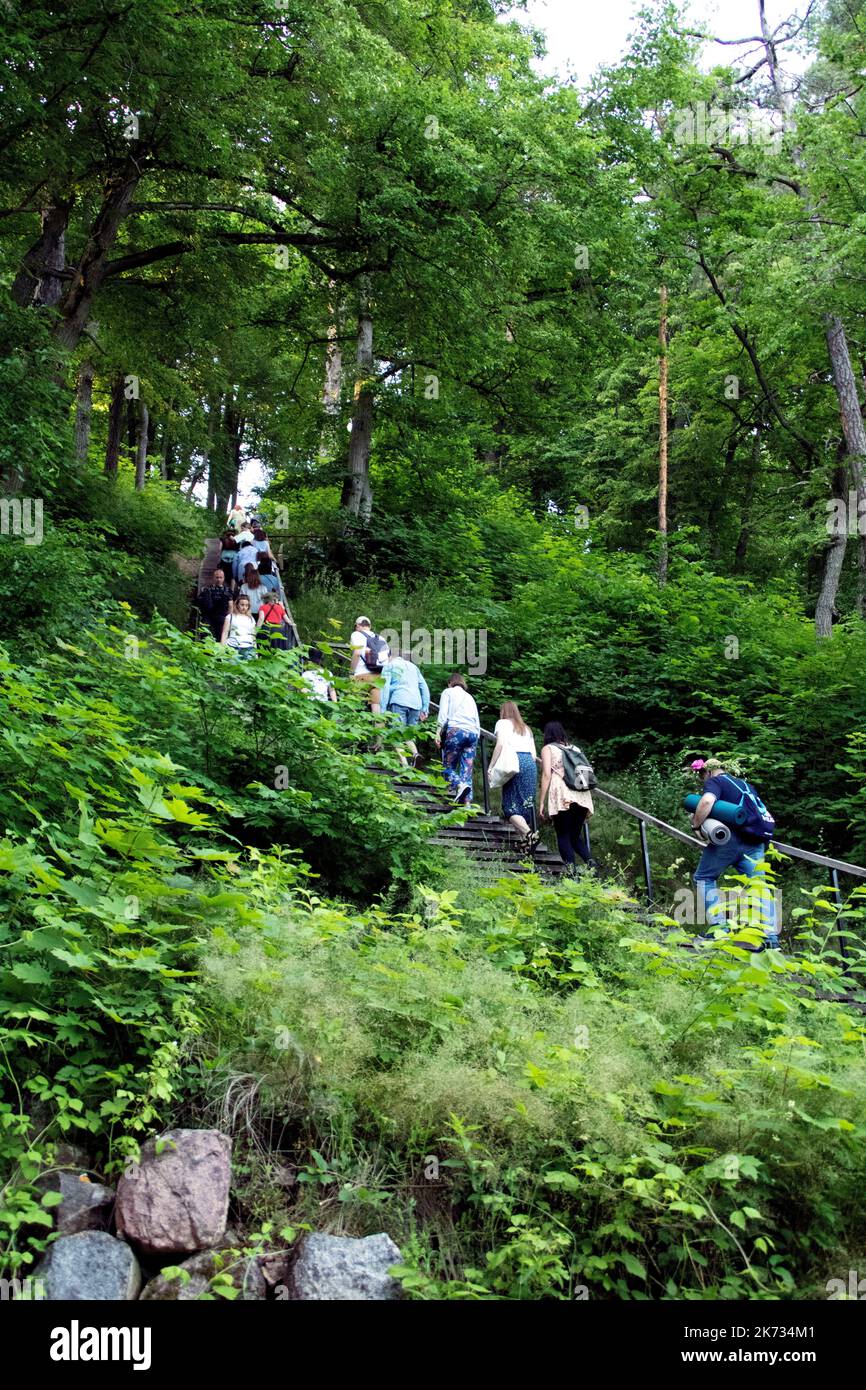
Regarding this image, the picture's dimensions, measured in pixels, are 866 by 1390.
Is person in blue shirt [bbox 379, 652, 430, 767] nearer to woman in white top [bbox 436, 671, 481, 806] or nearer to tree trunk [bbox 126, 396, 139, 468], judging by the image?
woman in white top [bbox 436, 671, 481, 806]

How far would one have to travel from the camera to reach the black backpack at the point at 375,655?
12.6 meters

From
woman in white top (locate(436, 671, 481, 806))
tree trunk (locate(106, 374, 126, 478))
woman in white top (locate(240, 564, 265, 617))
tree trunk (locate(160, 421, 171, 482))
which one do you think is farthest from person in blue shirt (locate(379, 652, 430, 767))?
tree trunk (locate(160, 421, 171, 482))

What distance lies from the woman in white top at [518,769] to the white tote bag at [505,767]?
20 millimetres

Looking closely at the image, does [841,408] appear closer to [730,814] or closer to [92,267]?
[92,267]

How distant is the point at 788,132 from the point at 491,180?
22.2 ft

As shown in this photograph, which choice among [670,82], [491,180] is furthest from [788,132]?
[491,180]

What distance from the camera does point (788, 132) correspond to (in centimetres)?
2062

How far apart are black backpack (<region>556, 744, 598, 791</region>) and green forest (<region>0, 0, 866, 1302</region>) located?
34.0 inches

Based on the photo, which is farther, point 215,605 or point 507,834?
point 215,605

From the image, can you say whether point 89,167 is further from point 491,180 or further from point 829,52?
point 829,52

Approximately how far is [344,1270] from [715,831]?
197 inches

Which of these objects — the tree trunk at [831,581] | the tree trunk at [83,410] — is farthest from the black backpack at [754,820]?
the tree trunk at [83,410]

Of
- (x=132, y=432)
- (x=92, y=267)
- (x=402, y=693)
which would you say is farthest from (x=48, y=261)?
(x=132, y=432)

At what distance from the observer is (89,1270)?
396 centimetres
